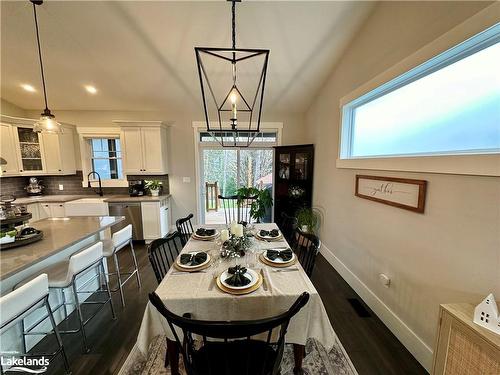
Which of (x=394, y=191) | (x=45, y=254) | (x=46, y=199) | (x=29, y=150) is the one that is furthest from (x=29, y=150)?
(x=394, y=191)

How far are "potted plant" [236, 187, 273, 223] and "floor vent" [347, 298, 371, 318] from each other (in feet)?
6.76

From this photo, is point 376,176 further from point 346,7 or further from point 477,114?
point 346,7

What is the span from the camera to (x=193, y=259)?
65.9 inches

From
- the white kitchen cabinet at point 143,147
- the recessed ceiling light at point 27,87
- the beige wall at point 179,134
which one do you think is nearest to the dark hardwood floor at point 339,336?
the beige wall at point 179,134

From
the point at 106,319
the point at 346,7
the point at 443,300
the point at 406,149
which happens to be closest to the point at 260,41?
the point at 346,7

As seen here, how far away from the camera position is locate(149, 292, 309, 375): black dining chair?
2.80 feet

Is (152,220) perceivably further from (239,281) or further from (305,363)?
(305,363)

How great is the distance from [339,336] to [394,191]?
1451mm

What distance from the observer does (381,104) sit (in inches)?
90.4

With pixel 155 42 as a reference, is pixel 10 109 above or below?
below

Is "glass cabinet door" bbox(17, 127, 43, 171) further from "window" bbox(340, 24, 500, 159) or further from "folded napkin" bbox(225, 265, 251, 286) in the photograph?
"window" bbox(340, 24, 500, 159)

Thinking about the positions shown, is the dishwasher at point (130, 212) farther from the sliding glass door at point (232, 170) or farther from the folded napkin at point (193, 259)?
the folded napkin at point (193, 259)

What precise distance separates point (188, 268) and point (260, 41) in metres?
2.84
